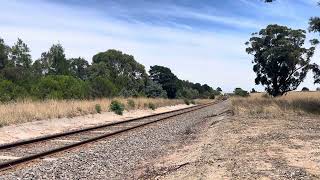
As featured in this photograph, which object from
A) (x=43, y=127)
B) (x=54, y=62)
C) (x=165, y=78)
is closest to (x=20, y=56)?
(x=54, y=62)

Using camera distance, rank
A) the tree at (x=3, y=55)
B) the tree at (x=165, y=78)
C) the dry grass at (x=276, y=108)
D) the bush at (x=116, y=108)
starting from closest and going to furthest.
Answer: the dry grass at (x=276, y=108) < the bush at (x=116, y=108) < the tree at (x=3, y=55) < the tree at (x=165, y=78)

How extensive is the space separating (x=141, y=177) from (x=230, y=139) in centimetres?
651

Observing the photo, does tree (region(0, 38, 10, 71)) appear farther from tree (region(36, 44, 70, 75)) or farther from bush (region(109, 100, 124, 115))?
bush (region(109, 100, 124, 115))

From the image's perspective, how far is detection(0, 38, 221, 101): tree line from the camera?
1728 inches

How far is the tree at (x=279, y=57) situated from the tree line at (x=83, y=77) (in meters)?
16.3

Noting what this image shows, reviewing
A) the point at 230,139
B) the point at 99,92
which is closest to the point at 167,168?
the point at 230,139

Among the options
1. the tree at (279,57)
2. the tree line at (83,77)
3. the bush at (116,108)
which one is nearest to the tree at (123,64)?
the tree line at (83,77)

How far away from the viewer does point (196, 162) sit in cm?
1203

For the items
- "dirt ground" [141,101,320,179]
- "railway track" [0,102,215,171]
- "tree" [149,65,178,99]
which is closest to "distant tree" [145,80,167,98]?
"tree" [149,65,178,99]

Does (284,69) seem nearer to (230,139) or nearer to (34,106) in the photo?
(34,106)

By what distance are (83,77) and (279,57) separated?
56.4 meters

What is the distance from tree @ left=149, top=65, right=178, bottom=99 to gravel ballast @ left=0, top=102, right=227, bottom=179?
97.6 m

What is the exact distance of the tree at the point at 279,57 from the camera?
6088 centimetres

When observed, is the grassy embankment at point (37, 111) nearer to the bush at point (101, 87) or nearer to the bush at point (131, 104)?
the bush at point (131, 104)
